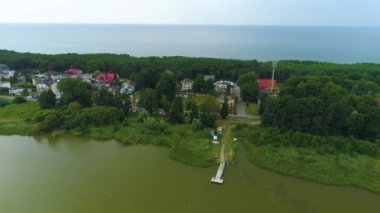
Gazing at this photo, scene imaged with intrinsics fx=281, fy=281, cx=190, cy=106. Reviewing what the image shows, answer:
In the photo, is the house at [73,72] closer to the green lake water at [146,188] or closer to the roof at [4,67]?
the roof at [4,67]

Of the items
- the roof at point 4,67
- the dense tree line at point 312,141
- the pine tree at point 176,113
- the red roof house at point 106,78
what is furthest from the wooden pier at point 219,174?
the roof at point 4,67

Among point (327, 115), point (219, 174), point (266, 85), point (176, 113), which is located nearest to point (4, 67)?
point (176, 113)

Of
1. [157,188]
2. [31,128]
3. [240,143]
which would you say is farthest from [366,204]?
[31,128]

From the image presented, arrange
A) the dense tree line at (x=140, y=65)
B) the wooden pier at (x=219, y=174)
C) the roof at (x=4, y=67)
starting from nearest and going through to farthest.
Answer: the wooden pier at (x=219, y=174) < the dense tree line at (x=140, y=65) < the roof at (x=4, y=67)

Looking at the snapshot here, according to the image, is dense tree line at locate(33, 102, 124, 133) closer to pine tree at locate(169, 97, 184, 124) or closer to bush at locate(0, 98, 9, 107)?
pine tree at locate(169, 97, 184, 124)

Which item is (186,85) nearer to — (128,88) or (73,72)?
(128,88)

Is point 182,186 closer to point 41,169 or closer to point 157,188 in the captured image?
point 157,188
